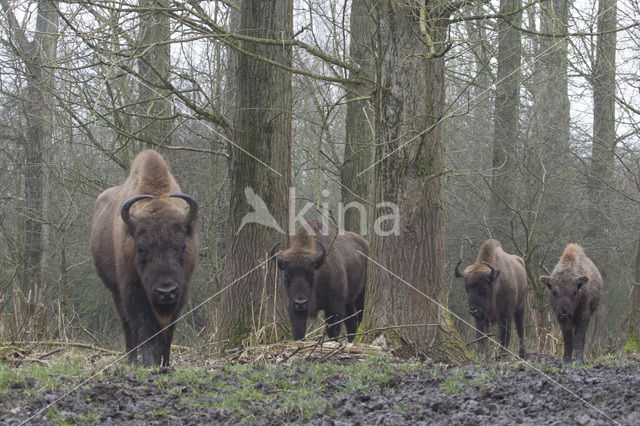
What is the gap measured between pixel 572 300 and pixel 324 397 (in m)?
6.76

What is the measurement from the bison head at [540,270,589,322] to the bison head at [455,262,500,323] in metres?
3.67

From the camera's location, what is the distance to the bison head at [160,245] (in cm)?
746

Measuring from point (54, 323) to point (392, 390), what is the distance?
13.0 metres

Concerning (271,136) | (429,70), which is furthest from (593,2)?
(271,136)

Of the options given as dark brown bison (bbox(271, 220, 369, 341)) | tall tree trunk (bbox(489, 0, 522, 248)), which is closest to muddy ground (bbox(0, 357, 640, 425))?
dark brown bison (bbox(271, 220, 369, 341))

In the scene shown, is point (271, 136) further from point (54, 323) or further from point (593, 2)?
point (54, 323)

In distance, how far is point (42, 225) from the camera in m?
19.7

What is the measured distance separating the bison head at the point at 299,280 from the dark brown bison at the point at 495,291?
427 cm

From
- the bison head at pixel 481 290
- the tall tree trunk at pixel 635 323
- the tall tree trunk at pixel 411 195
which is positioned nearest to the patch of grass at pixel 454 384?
the tall tree trunk at pixel 411 195

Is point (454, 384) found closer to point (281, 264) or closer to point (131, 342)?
point (131, 342)

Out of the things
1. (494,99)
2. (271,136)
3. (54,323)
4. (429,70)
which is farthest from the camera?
(494,99)

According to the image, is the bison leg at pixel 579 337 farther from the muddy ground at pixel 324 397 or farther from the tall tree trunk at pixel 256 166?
the tall tree trunk at pixel 256 166

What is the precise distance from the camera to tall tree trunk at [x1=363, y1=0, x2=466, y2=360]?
339 inches

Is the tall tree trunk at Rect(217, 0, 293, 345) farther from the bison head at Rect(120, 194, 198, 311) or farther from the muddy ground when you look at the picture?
the muddy ground
